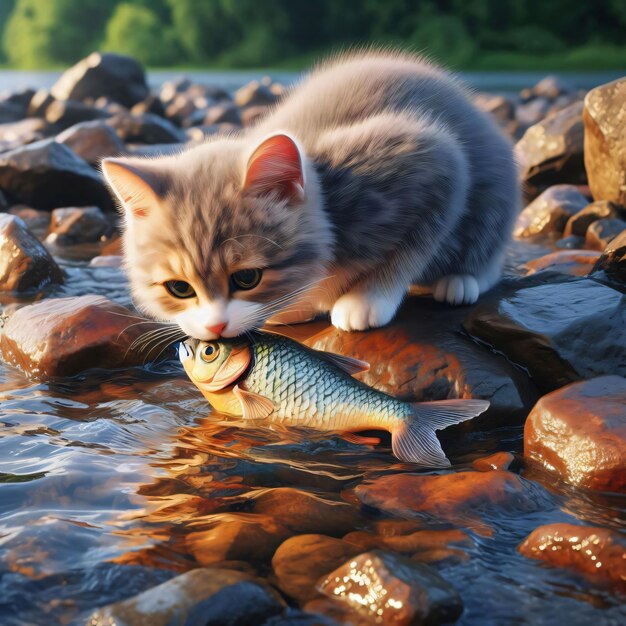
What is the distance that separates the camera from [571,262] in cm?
476

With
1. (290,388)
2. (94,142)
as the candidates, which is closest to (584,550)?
A: (290,388)

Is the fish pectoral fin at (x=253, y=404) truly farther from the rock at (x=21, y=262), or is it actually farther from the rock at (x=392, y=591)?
the rock at (x=21, y=262)

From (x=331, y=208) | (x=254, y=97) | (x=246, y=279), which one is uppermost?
(x=331, y=208)

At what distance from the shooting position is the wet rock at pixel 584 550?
6.85ft

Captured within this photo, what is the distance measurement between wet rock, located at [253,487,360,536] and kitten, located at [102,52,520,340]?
0.65 m

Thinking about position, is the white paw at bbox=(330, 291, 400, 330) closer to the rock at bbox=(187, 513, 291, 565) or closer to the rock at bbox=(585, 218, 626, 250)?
the rock at bbox=(187, 513, 291, 565)

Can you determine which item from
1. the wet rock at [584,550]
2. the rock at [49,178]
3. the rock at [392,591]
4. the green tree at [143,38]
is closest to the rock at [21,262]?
the rock at [49,178]

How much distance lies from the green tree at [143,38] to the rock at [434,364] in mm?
41539

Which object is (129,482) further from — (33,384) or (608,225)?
(608,225)

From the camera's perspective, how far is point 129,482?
267cm

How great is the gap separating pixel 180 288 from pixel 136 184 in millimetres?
395

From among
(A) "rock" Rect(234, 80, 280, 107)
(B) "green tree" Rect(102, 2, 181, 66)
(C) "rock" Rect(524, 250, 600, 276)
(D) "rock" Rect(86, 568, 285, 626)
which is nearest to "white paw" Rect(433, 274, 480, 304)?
(C) "rock" Rect(524, 250, 600, 276)

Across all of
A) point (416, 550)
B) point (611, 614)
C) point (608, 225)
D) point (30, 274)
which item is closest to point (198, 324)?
point (416, 550)

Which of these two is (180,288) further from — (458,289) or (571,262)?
(571,262)
